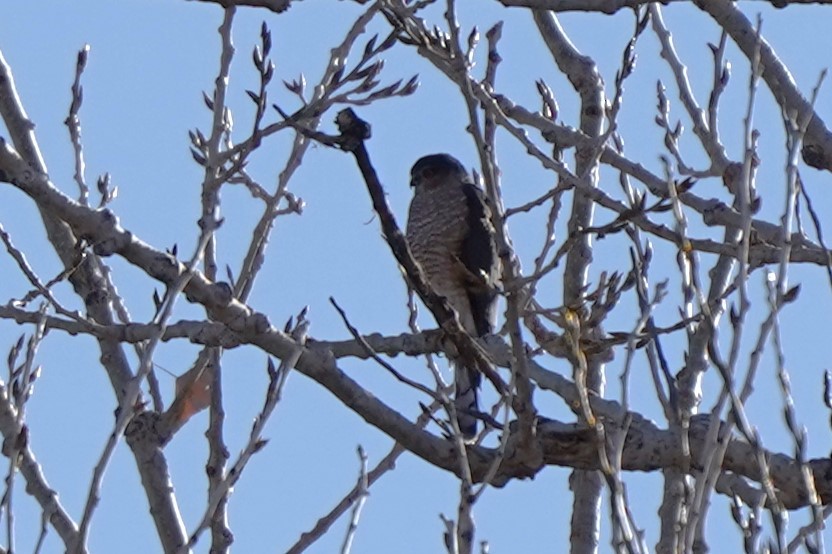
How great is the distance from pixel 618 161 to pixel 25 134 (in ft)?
5.90

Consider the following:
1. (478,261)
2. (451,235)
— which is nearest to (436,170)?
(451,235)

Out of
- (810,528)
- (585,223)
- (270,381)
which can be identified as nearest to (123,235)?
(270,381)

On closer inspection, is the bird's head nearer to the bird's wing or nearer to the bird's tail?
the bird's wing

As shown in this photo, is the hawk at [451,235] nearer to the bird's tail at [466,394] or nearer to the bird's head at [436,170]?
the bird's head at [436,170]

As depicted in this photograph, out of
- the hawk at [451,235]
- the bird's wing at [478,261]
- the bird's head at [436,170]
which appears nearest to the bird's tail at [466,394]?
the hawk at [451,235]

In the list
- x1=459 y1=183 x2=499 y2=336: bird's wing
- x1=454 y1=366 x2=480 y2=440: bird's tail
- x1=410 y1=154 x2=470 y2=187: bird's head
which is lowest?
x1=454 y1=366 x2=480 y2=440: bird's tail

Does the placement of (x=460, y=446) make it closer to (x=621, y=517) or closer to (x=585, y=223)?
(x=621, y=517)

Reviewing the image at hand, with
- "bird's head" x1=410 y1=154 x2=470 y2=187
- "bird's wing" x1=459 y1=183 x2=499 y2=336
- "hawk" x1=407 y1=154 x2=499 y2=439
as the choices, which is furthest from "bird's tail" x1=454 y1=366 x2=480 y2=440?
"bird's head" x1=410 y1=154 x2=470 y2=187

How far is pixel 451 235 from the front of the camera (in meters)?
8.32

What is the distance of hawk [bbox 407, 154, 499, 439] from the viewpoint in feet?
26.2

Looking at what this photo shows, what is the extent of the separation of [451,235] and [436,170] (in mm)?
642

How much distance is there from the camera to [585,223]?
6.05 metres

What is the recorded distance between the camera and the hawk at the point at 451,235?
7.99 metres

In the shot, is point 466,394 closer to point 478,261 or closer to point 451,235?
point 478,261
